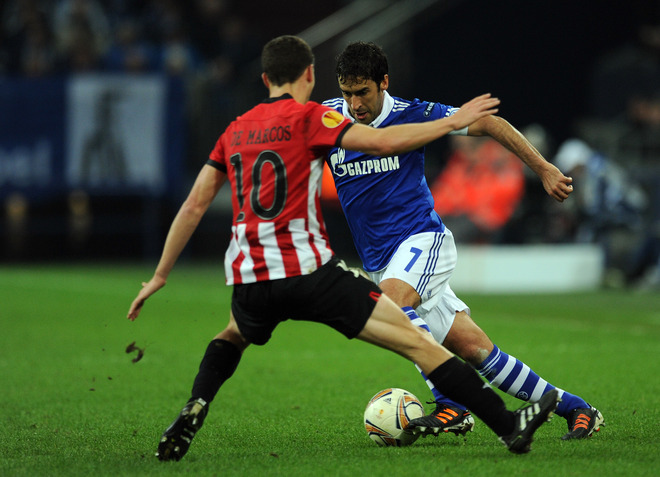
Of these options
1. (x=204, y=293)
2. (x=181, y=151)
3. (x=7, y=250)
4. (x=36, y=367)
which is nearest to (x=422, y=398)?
(x=36, y=367)

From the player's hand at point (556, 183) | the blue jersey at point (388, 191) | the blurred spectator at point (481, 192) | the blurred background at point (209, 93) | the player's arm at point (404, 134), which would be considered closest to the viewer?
the player's arm at point (404, 134)

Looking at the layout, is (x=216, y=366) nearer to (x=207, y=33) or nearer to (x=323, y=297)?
(x=323, y=297)

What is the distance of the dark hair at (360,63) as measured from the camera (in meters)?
5.44

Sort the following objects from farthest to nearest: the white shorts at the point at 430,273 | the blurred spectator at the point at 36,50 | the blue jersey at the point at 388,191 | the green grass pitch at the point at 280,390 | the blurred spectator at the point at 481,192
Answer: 1. the blurred spectator at the point at 36,50
2. the blurred spectator at the point at 481,192
3. the blue jersey at the point at 388,191
4. the white shorts at the point at 430,273
5. the green grass pitch at the point at 280,390

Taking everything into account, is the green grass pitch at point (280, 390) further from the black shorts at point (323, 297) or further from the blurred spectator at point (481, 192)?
the blurred spectator at point (481, 192)

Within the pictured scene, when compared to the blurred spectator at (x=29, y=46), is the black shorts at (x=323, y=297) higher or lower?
lower

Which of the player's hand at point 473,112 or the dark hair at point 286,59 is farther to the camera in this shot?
the dark hair at point 286,59

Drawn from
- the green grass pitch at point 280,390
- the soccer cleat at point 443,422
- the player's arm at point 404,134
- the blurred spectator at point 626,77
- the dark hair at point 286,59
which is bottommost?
the green grass pitch at point 280,390

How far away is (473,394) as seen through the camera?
455 cm

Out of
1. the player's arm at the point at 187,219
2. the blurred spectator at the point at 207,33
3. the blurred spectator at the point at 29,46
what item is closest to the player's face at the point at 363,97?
the player's arm at the point at 187,219

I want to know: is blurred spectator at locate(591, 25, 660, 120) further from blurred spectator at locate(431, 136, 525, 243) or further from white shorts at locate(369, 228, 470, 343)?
white shorts at locate(369, 228, 470, 343)

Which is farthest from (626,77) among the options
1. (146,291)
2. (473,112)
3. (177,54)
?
(146,291)

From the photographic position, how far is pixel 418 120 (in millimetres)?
5703

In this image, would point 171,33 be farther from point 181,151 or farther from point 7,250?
point 7,250
